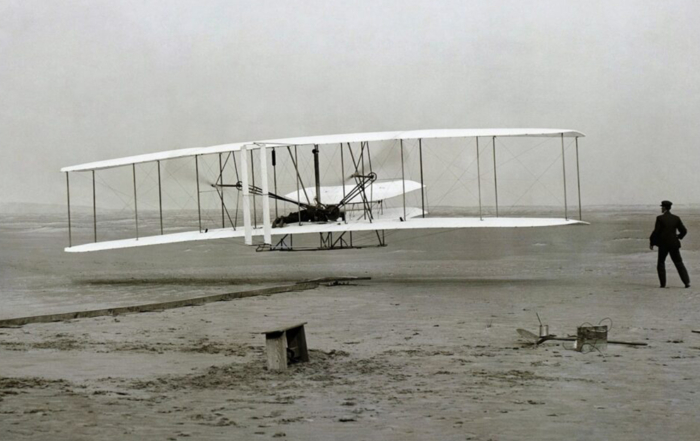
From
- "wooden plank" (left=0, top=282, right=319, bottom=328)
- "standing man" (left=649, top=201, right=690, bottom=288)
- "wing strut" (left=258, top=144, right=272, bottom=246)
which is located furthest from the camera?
"wing strut" (left=258, top=144, right=272, bottom=246)

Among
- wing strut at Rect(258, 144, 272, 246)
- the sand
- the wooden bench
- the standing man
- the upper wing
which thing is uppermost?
the upper wing

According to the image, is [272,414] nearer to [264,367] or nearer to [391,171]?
[264,367]

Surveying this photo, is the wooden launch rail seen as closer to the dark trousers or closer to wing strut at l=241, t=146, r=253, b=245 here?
wing strut at l=241, t=146, r=253, b=245

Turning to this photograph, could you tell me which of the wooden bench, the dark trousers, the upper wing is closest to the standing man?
the dark trousers

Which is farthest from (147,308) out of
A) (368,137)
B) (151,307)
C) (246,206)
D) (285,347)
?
(368,137)

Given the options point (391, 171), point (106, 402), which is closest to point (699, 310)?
point (106, 402)

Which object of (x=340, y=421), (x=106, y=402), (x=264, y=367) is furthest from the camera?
(x=264, y=367)

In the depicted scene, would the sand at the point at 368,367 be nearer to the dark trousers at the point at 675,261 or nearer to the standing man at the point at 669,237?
the dark trousers at the point at 675,261
